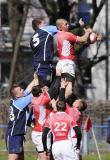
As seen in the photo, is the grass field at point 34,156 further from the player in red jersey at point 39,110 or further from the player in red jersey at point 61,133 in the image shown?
the player in red jersey at point 61,133

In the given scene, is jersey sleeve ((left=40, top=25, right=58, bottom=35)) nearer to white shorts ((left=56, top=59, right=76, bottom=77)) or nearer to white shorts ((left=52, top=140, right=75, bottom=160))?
white shorts ((left=56, top=59, right=76, bottom=77))

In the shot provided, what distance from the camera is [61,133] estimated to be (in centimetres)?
1573

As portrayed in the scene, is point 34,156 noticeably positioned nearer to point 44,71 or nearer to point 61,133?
point 44,71

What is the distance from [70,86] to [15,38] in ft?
74.3

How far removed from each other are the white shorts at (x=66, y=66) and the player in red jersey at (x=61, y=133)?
1618 millimetres

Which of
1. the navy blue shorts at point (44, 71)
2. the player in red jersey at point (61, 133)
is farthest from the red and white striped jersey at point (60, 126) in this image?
the navy blue shorts at point (44, 71)

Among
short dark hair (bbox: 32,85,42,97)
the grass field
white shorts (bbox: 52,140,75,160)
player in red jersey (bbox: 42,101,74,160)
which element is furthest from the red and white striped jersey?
the grass field

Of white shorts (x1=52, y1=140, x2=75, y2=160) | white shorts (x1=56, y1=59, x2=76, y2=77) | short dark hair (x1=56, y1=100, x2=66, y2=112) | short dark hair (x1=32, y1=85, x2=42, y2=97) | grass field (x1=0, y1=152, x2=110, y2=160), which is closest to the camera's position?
white shorts (x1=52, y1=140, x2=75, y2=160)

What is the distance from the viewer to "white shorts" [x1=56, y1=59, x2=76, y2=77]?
17.3 metres

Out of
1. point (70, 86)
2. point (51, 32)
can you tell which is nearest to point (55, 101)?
point (70, 86)

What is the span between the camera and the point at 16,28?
131 feet

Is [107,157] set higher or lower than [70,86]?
lower

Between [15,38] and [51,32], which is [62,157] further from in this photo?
[15,38]

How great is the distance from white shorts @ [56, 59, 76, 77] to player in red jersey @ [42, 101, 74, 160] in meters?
1.62
